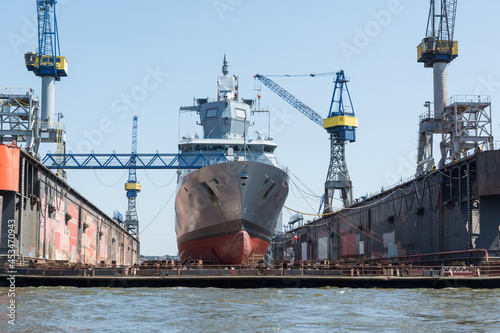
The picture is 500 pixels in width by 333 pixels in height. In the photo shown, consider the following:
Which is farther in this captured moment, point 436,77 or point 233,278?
point 436,77

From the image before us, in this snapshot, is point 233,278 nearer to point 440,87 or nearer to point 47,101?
point 440,87

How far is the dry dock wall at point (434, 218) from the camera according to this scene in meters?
34.9

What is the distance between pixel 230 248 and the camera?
36812 mm

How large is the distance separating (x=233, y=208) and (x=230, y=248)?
236 cm

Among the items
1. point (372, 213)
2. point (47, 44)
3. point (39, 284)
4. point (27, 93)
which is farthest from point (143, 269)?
point (47, 44)

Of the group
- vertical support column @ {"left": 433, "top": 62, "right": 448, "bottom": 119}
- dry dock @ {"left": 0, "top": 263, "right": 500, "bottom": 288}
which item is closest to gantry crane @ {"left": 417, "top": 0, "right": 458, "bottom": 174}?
vertical support column @ {"left": 433, "top": 62, "right": 448, "bottom": 119}

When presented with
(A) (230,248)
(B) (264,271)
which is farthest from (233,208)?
(B) (264,271)

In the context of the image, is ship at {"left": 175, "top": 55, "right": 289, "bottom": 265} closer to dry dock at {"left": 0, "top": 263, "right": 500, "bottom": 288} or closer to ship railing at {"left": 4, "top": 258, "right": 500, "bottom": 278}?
ship railing at {"left": 4, "top": 258, "right": 500, "bottom": 278}

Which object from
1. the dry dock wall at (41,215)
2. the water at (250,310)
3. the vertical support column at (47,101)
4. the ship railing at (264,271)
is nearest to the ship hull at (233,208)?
the ship railing at (264,271)

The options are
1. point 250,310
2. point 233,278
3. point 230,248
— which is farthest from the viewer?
point 230,248

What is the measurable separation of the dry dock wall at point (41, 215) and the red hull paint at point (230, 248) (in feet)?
19.7

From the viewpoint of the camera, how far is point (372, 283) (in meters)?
29.9

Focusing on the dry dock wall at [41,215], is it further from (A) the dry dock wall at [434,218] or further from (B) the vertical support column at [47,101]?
(A) the dry dock wall at [434,218]

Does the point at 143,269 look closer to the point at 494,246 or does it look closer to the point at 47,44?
the point at 494,246
